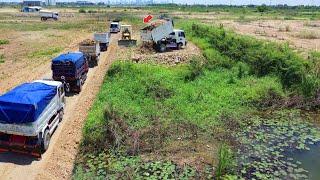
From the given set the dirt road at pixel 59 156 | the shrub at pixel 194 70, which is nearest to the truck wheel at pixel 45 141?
the dirt road at pixel 59 156

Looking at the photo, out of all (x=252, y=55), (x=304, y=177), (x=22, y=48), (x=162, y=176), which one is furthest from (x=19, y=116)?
(x=22, y=48)

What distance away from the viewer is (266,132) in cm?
1842

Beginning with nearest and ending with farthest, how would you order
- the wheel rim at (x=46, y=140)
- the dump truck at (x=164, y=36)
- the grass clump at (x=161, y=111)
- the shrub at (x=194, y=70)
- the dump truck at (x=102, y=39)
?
the grass clump at (x=161, y=111) < the wheel rim at (x=46, y=140) < the shrub at (x=194, y=70) < the dump truck at (x=164, y=36) < the dump truck at (x=102, y=39)

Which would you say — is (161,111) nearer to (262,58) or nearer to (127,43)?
(262,58)

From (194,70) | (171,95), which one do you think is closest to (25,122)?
(171,95)

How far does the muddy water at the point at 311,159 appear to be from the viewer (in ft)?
46.7

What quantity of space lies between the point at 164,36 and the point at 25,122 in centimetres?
2592

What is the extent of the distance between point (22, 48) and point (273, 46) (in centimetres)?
2706

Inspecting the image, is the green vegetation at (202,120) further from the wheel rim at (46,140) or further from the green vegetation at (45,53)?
the green vegetation at (45,53)

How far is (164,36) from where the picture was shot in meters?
38.1

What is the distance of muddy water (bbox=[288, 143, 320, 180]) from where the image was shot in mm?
14228

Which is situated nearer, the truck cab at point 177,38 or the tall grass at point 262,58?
the tall grass at point 262,58

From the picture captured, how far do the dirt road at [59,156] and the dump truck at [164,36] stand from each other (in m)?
17.0

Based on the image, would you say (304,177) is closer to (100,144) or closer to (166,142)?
(166,142)
